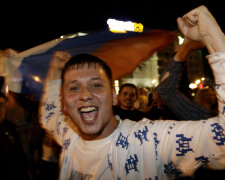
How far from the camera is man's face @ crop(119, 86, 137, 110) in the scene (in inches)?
179

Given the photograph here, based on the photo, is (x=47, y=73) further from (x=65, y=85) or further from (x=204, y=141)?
(x=204, y=141)

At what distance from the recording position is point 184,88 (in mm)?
2553

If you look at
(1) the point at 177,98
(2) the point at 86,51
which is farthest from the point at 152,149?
(2) the point at 86,51

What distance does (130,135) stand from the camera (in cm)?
180

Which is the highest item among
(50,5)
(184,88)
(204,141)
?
(50,5)

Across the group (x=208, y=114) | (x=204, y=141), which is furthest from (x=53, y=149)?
(x=204, y=141)

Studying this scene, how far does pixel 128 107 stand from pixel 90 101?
261 cm

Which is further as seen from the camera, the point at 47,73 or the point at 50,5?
the point at 50,5

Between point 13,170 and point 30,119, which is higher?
point 30,119

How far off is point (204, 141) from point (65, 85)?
1396 mm

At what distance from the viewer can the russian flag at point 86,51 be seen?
10.1 feet

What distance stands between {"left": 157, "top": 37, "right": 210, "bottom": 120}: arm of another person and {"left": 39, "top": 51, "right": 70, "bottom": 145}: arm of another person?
131 centimetres

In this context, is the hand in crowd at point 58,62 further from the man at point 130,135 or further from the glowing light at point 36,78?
the man at point 130,135

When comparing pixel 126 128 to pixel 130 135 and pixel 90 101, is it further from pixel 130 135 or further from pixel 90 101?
pixel 90 101
